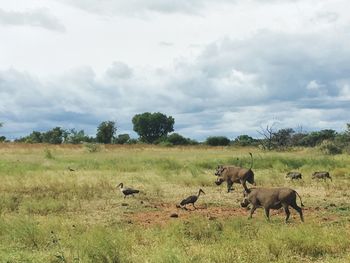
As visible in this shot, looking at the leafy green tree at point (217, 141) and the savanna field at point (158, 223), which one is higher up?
the leafy green tree at point (217, 141)

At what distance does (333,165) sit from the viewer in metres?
33.7

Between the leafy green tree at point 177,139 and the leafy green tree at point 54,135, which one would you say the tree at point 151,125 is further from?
the leafy green tree at point 54,135

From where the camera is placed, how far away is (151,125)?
4341 inches

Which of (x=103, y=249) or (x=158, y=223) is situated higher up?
(x=103, y=249)

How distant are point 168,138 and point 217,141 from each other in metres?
8.22

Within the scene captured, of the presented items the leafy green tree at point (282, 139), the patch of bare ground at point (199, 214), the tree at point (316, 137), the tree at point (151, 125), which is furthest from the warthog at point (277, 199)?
the tree at point (151, 125)

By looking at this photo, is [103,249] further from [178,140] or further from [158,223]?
[178,140]

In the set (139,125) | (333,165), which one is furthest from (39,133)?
(333,165)

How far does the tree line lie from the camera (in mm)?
58562

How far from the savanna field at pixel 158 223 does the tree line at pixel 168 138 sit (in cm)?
3006

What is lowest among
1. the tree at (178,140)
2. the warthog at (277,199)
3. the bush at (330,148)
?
the warthog at (277,199)

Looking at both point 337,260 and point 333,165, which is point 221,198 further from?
point 333,165

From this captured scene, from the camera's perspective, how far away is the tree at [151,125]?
109 metres

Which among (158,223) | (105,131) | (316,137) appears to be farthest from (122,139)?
(158,223)
